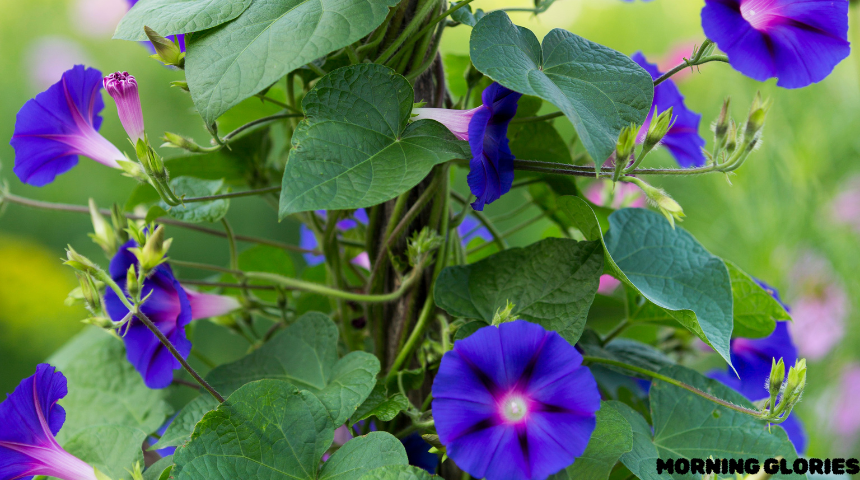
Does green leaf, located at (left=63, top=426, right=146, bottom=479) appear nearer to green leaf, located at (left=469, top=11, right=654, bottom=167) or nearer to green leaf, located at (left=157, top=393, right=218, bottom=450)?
green leaf, located at (left=157, top=393, right=218, bottom=450)

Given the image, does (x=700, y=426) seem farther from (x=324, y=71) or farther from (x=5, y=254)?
(x=5, y=254)

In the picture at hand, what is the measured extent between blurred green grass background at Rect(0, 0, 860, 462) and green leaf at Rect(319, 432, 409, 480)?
83 cm

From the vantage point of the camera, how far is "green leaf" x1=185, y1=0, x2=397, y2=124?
324mm

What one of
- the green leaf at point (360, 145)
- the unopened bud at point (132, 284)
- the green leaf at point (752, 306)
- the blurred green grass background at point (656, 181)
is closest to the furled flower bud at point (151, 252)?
the unopened bud at point (132, 284)

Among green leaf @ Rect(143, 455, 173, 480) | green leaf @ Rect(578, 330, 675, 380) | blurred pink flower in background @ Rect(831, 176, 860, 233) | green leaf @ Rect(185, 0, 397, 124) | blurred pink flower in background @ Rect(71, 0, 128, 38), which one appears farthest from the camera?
blurred pink flower in background @ Rect(71, 0, 128, 38)

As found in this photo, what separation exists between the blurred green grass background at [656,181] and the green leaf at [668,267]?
0.61m

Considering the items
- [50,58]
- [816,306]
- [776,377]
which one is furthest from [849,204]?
[50,58]

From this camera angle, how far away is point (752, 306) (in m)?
0.51

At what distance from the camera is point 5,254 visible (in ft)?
5.59

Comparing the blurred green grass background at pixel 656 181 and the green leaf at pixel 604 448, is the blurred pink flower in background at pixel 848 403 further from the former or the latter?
the green leaf at pixel 604 448

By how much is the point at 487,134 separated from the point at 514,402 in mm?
174

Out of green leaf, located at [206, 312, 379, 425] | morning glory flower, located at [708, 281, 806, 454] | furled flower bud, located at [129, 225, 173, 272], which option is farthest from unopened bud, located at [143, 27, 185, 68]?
morning glory flower, located at [708, 281, 806, 454]

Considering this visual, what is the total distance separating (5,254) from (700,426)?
1876mm

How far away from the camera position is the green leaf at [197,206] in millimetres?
497
